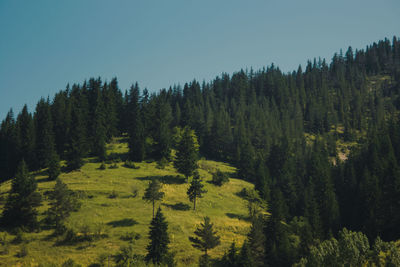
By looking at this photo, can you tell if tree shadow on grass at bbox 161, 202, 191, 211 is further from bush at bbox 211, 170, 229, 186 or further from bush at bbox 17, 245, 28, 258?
bush at bbox 17, 245, 28, 258

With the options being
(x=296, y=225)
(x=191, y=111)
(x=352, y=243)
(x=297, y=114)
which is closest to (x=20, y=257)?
(x=352, y=243)

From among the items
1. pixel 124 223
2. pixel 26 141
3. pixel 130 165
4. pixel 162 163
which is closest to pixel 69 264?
pixel 124 223

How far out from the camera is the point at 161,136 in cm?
9906

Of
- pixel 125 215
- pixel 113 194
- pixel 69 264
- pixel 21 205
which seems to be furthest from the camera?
pixel 113 194

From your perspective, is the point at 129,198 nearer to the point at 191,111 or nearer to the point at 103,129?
the point at 103,129

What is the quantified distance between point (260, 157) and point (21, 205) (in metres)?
75.7

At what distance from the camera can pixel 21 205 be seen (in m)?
57.6

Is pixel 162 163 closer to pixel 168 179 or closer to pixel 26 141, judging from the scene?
pixel 168 179

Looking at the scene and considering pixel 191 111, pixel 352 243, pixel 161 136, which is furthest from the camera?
pixel 191 111

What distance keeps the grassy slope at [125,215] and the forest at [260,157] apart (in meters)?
3.11

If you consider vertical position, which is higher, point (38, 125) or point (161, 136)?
point (38, 125)

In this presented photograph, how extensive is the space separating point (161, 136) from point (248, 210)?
37.5 m

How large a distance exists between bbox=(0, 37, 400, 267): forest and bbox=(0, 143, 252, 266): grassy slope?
311 centimetres

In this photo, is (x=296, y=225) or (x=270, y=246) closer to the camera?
(x=270, y=246)
